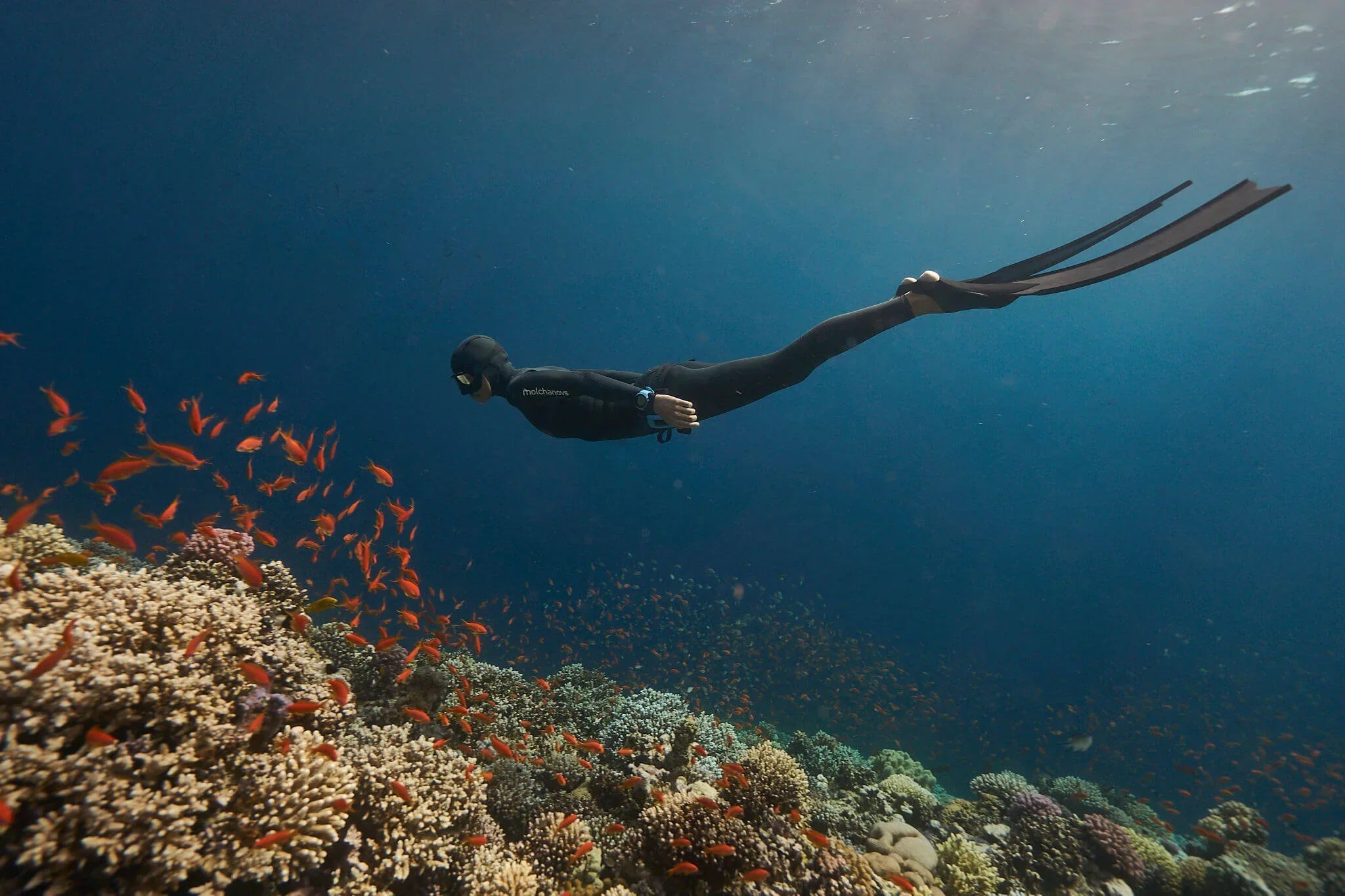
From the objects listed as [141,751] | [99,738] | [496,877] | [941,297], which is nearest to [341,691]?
[141,751]

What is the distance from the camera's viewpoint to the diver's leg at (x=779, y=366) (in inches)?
172

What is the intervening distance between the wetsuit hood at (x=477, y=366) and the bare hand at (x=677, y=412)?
2.13 meters

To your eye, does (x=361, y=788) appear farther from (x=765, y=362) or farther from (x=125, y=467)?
(x=765, y=362)

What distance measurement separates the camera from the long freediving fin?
374 centimetres

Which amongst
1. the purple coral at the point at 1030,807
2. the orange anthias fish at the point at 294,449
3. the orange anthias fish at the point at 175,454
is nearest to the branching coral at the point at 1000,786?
the purple coral at the point at 1030,807

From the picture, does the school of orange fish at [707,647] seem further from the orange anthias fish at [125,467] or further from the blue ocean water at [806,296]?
the blue ocean water at [806,296]

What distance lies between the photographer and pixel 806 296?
145 ft

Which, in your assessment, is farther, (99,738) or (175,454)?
(175,454)

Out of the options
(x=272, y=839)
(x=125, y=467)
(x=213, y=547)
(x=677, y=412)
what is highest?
(x=677, y=412)

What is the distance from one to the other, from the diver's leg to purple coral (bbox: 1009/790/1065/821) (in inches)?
241

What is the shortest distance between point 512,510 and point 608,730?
2874 centimetres

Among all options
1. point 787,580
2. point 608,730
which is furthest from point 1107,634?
point 608,730

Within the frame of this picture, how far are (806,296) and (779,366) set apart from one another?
42402 mm

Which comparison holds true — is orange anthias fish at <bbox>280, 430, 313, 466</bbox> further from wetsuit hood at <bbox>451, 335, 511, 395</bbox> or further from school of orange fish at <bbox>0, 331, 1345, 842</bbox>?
wetsuit hood at <bbox>451, 335, 511, 395</bbox>
